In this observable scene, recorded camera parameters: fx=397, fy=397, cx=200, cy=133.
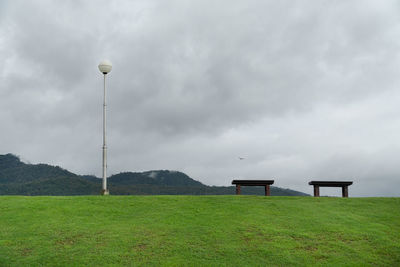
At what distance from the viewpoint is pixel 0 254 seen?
13.9 m

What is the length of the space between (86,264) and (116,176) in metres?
177

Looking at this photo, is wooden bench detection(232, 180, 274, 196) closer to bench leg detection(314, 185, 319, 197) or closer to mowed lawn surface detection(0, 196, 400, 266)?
bench leg detection(314, 185, 319, 197)

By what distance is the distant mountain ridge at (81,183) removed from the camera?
110 metres

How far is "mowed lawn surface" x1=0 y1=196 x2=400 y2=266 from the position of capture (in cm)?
1348

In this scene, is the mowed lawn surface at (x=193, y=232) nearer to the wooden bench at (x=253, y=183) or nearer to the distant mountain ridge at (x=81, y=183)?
the wooden bench at (x=253, y=183)

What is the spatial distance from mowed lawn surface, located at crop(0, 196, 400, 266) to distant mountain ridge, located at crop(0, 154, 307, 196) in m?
80.3

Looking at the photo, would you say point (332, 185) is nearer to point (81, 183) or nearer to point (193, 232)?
point (193, 232)

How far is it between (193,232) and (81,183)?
106298mm

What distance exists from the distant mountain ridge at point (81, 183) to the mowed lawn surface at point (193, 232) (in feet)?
263

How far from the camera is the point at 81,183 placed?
116m

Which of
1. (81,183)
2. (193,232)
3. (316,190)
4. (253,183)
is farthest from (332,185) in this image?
(81,183)

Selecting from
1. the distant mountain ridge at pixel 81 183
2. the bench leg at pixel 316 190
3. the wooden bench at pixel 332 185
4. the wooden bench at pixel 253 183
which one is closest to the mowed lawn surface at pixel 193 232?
the wooden bench at pixel 253 183

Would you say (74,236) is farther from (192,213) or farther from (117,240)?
(192,213)

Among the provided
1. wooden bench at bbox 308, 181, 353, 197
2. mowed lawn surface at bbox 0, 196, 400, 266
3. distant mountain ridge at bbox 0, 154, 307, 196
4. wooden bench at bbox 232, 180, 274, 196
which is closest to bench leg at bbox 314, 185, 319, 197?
wooden bench at bbox 308, 181, 353, 197
